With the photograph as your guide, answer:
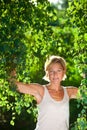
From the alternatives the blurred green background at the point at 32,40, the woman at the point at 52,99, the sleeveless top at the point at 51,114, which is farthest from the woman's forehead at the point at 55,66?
the sleeveless top at the point at 51,114

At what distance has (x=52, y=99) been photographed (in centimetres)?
424

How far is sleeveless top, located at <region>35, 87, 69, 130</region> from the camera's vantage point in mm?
4211

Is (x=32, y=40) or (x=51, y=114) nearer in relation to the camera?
(x=51, y=114)

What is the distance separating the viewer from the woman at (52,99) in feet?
13.8

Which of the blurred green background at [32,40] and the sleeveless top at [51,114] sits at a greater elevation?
the blurred green background at [32,40]

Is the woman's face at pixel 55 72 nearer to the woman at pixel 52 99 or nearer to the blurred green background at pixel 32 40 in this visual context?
the woman at pixel 52 99

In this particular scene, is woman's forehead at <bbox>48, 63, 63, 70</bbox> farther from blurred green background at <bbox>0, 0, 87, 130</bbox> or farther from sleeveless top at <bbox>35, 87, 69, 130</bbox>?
sleeveless top at <bbox>35, 87, 69, 130</bbox>

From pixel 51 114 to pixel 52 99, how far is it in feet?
0.49

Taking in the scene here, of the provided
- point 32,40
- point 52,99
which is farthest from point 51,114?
point 32,40

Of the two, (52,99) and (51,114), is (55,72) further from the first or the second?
(51,114)

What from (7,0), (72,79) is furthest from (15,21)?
(72,79)

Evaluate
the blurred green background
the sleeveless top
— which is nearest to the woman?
the sleeveless top

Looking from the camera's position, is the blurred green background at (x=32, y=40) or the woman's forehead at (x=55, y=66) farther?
the woman's forehead at (x=55, y=66)

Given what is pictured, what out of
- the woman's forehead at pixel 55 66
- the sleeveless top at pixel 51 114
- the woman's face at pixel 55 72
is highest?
the woman's forehead at pixel 55 66
